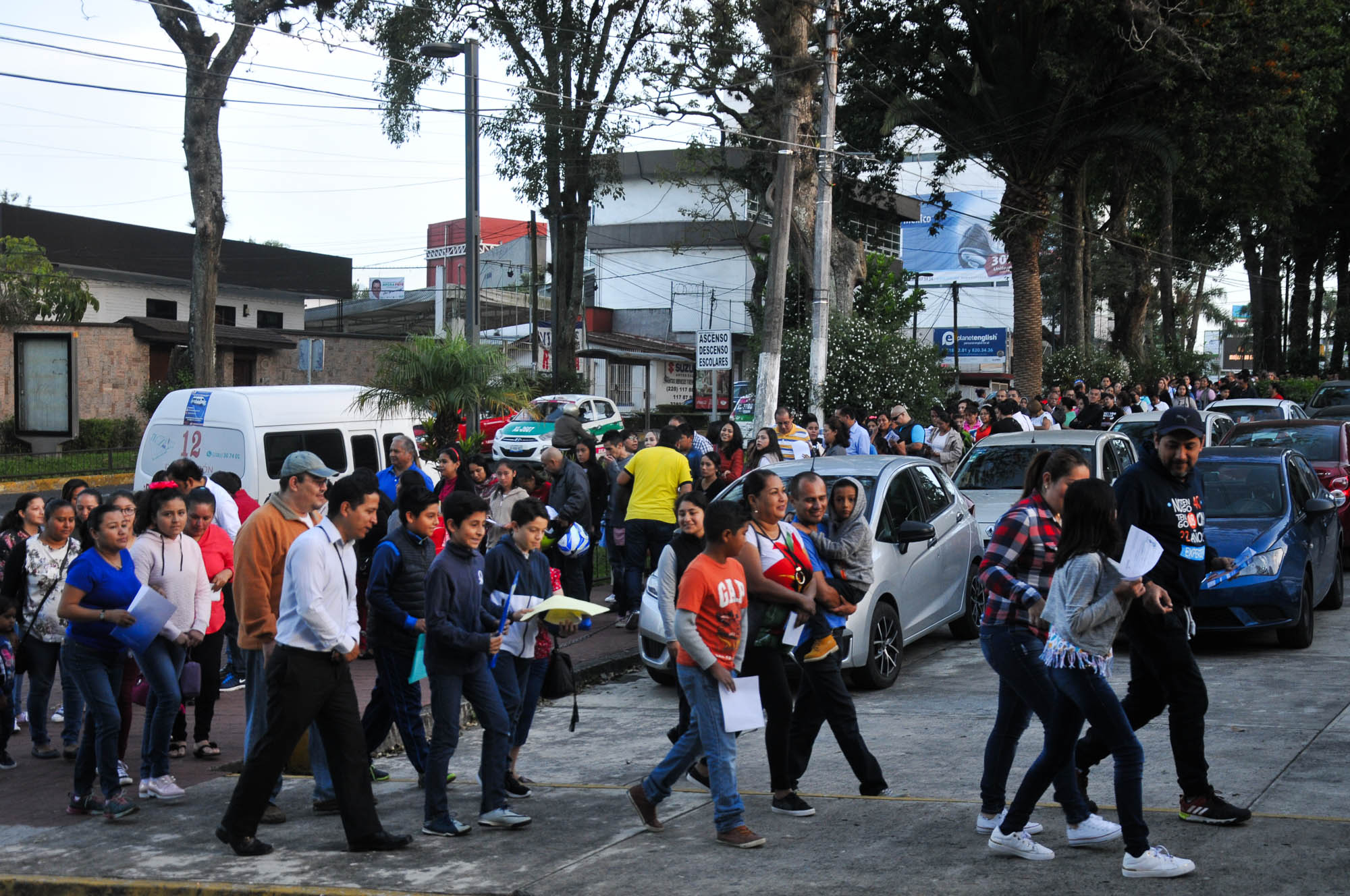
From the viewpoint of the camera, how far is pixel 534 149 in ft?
115

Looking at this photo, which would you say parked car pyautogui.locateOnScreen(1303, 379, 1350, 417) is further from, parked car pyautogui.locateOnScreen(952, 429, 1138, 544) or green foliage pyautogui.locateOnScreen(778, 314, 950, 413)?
parked car pyautogui.locateOnScreen(952, 429, 1138, 544)

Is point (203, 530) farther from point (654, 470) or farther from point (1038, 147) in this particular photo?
point (1038, 147)

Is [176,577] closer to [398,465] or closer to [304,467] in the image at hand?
[304,467]

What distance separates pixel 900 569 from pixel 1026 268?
781 inches

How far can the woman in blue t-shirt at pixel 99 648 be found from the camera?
6.73 metres

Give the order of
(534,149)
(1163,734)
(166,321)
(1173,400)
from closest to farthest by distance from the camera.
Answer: (1163,734) < (1173,400) < (534,149) < (166,321)

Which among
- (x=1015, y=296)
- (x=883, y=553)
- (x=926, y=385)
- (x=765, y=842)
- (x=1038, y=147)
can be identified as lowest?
(x=765, y=842)

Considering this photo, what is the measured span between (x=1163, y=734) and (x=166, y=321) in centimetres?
3476

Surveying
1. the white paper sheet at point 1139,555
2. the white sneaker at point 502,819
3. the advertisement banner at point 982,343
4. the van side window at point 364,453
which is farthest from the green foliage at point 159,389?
the advertisement banner at point 982,343

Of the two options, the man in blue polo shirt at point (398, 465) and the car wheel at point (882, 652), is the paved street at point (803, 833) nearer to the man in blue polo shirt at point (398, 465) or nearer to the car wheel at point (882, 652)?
the car wheel at point (882, 652)

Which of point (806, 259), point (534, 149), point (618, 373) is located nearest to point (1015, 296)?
point (806, 259)

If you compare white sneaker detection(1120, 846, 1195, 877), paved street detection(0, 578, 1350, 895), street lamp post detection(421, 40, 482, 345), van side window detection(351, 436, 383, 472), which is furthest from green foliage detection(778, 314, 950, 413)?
white sneaker detection(1120, 846, 1195, 877)

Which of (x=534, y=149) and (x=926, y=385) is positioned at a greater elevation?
(x=534, y=149)

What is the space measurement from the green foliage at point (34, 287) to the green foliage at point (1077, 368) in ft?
87.7
